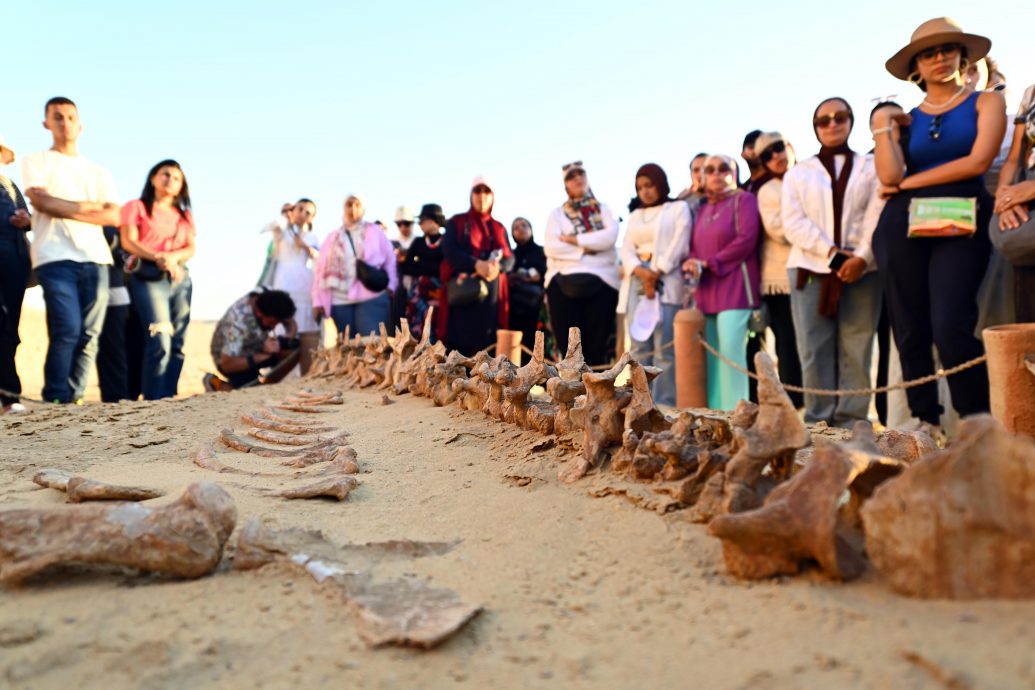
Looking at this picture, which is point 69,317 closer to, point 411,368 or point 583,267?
point 411,368

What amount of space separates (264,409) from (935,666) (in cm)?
429

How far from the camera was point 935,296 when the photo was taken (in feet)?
13.2

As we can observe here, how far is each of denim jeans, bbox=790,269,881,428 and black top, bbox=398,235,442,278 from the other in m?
4.09

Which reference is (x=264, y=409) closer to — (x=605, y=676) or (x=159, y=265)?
(x=159, y=265)

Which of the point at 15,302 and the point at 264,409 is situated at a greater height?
the point at 15,302

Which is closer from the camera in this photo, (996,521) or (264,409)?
(996,521)

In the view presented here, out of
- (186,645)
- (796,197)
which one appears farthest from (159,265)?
(186,645)

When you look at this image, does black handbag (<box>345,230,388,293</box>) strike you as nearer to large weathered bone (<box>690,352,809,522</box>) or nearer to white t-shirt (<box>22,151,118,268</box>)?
white t-shirt (<box>22,151,118,268</box>)

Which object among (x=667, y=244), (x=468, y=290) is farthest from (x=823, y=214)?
(x=468, y=290)

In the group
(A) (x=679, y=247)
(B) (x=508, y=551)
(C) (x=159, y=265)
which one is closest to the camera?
(B) (x=508, y=551)

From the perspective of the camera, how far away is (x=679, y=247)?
5891mm

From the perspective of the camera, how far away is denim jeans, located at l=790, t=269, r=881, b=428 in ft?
16.1

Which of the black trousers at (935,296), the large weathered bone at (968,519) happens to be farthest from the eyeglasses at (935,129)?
the large weathered bone at (968,519)

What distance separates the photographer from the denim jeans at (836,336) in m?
4.91
